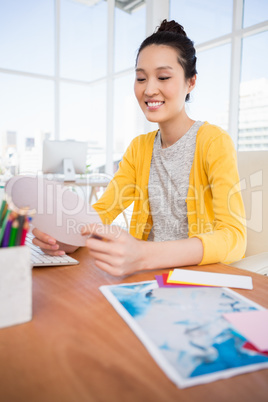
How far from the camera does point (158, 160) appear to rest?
1333mm

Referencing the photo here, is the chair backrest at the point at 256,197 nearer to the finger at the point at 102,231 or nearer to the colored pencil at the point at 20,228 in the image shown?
the finger at the point at 102,231

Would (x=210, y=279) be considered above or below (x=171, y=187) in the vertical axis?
below

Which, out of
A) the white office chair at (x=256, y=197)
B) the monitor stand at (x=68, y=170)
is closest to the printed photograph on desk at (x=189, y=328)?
the white office chair at (x=256, y=197)

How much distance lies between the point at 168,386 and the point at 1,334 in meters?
0.25

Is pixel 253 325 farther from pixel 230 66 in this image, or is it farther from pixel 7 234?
pixel 230 66

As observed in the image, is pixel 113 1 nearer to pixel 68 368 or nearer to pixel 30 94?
pixel 30 94

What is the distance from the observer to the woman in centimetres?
90

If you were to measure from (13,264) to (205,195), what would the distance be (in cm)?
85

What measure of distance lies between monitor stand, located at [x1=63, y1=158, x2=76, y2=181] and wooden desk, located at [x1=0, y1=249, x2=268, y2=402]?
295 centimetres

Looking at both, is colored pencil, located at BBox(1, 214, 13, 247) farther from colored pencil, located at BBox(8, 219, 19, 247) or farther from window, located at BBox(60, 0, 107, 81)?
window, located at BBox(60, 0, 107, 81)

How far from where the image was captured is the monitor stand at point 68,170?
11.3 ft

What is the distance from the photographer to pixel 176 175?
1.25 meters

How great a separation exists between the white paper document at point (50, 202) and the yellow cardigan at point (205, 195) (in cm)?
32

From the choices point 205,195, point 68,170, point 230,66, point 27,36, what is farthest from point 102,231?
point 27,36
